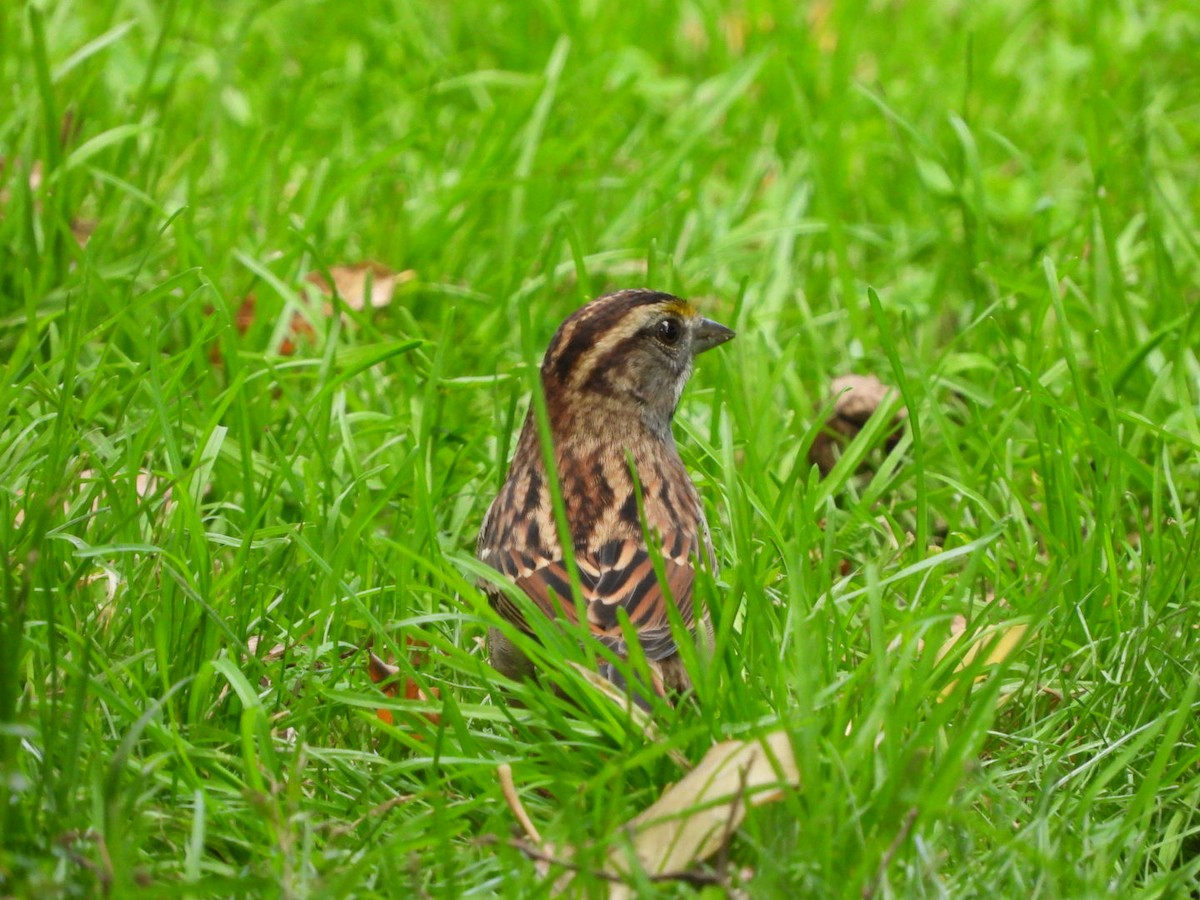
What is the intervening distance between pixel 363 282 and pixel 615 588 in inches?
95.7

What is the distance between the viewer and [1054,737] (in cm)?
376

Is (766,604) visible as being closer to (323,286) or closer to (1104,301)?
(1104,301)

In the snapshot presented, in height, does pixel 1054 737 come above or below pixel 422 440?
below

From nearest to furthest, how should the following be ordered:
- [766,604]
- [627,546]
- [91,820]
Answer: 1. [91,820]
2. [766,604]
3. [627,546]

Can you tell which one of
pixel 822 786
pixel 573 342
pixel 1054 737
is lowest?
pixel 1054 737

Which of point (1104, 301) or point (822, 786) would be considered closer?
point (822, 786)

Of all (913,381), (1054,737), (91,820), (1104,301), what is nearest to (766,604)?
(1054,737)

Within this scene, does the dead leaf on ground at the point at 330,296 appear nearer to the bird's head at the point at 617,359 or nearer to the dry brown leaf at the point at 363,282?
the dry brown leaf at the point at 363,282

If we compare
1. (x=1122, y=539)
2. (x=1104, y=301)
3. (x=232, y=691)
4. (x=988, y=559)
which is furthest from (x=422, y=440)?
(x=1104, y=301)

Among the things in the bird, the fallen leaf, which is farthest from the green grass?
the bird

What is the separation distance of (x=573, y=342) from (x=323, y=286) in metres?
1.94

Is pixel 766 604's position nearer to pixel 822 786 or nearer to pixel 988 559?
pixel 822 786

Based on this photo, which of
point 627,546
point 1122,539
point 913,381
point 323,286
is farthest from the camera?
point 323,286

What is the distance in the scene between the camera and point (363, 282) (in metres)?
5.97
